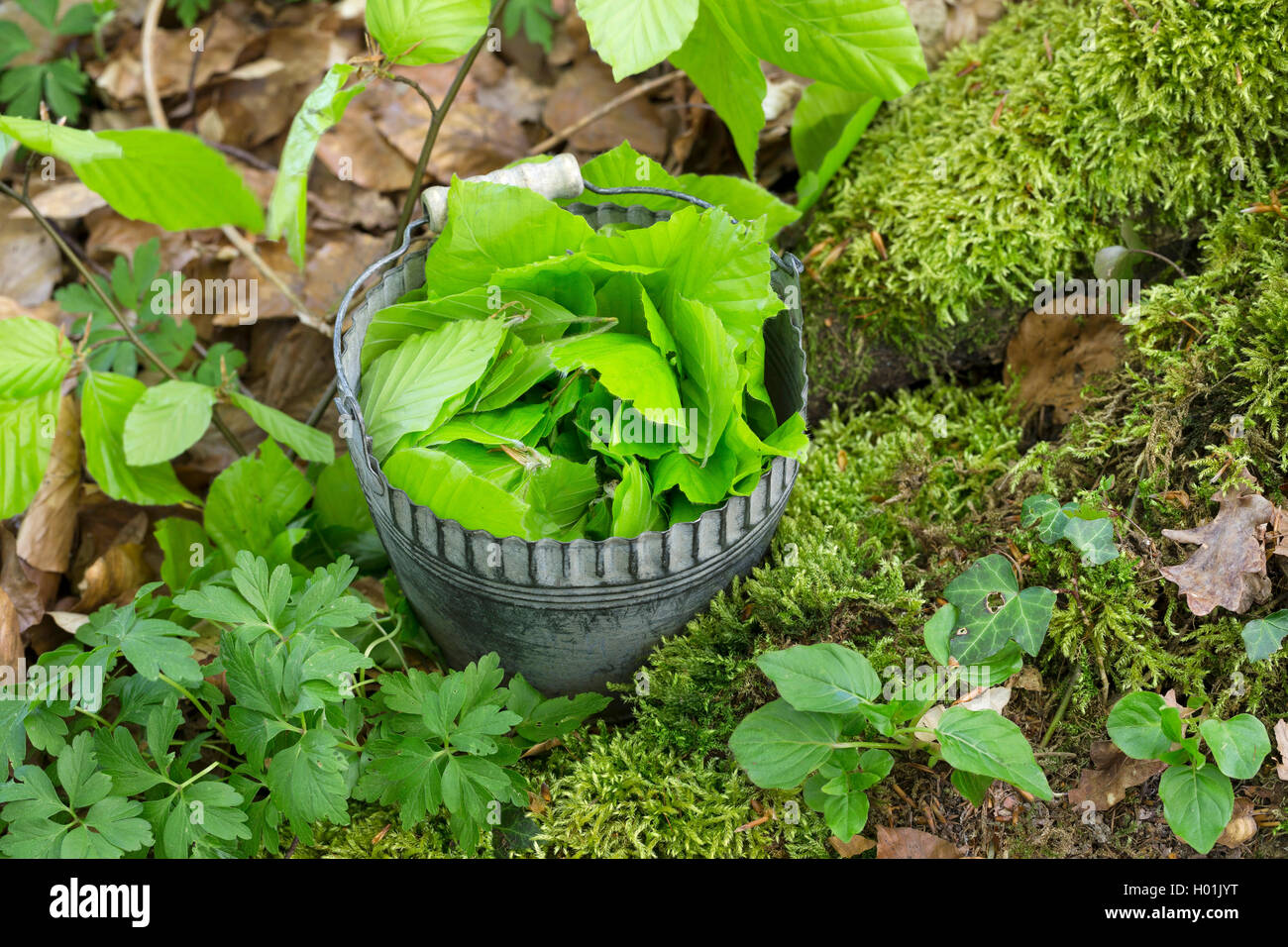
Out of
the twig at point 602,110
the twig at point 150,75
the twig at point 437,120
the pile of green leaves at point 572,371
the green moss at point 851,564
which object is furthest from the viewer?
the twig at point 602,110

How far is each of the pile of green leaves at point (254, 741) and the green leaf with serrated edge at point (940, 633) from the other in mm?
678

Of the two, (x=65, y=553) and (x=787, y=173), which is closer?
(x=65, y=553)

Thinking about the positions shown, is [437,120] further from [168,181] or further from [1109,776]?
[1109,776]

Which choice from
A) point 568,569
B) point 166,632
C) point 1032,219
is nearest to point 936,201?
point 1032,219

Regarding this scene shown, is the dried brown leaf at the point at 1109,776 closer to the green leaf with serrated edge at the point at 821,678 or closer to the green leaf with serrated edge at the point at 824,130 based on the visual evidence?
the green leaf with serrated edge at the point at 821,678

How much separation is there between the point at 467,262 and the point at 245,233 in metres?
1.39

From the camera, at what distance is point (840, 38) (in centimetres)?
172

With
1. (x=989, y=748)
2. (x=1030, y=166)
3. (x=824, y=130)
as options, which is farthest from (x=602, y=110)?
(x=989, y=748)

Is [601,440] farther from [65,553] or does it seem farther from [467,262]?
[65,553]

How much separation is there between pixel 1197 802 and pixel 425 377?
4.33 feet

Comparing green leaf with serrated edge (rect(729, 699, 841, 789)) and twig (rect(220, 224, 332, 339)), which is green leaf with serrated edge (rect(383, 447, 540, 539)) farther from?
twig (rect(220, 224, 332, 339))

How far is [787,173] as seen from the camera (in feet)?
8.77

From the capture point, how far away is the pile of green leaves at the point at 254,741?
1506mm

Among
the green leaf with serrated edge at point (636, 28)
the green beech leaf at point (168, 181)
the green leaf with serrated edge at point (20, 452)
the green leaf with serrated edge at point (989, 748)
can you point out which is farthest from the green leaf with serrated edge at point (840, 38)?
the green leaf with serrated edge at point (20, 452)
